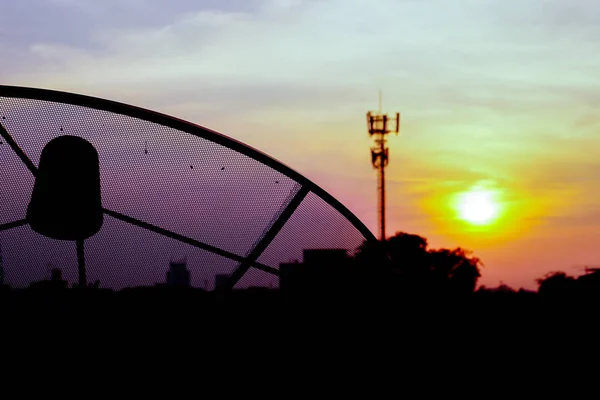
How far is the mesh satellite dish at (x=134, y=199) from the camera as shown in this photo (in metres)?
7.63

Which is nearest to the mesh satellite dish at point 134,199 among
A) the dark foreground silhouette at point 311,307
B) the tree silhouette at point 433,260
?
the dark foreground silhouette at point 311,307

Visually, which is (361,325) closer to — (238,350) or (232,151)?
(238,350)

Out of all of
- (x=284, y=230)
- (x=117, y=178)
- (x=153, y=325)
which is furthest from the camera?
(x=284, y=230)

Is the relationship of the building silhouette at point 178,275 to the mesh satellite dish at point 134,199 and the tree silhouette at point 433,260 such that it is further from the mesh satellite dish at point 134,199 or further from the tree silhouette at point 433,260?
the tree silhouette at point 433,260

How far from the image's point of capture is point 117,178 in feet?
26.2

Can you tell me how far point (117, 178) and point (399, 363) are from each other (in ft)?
9.08

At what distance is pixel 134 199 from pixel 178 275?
74cm

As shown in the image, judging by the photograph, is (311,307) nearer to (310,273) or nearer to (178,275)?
(310,273)

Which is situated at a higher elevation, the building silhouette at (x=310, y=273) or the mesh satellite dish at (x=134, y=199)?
the mesh satellite dish at (x=134, y=199)

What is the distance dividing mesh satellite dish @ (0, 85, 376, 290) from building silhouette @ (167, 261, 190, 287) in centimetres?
6

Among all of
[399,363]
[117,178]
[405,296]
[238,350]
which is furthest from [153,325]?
[405,296]

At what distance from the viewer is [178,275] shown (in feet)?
26.7

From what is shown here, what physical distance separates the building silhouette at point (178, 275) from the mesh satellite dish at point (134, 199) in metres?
0.06

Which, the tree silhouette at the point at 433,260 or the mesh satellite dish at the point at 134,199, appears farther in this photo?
the tree silhouette at the point at 433,260
